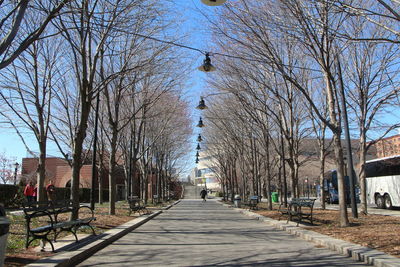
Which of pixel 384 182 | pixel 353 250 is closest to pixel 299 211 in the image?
pixel 353 250

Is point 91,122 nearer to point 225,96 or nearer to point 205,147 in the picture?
point 225,96

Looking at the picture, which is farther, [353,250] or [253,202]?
[253,202]

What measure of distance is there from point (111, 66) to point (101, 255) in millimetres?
11633

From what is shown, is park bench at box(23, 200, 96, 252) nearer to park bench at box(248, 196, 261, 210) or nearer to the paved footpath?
the paved footpath

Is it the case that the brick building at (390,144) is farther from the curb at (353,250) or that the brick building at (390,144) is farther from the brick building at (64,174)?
the brick building at (64,174)

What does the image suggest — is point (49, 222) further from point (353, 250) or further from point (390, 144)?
point (390, 144)

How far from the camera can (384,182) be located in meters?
25.2

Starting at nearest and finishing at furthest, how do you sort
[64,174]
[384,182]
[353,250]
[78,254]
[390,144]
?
[78,254] < [353,250] < [390,144] < [384,182] < [64,174]

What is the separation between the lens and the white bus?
23750 mm

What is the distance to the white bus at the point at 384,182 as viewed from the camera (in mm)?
23750

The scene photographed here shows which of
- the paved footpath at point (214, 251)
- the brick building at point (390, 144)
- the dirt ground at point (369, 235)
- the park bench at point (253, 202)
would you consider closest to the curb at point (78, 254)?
the paved footpath at point (214, 251)

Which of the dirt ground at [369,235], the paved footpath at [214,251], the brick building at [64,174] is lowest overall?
the paved footpath at [214,251]

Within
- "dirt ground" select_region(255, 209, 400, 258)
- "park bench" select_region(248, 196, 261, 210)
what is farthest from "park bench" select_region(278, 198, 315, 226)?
"park bench" select_region(248, 196, 261, 210)

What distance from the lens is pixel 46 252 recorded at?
720 cm
